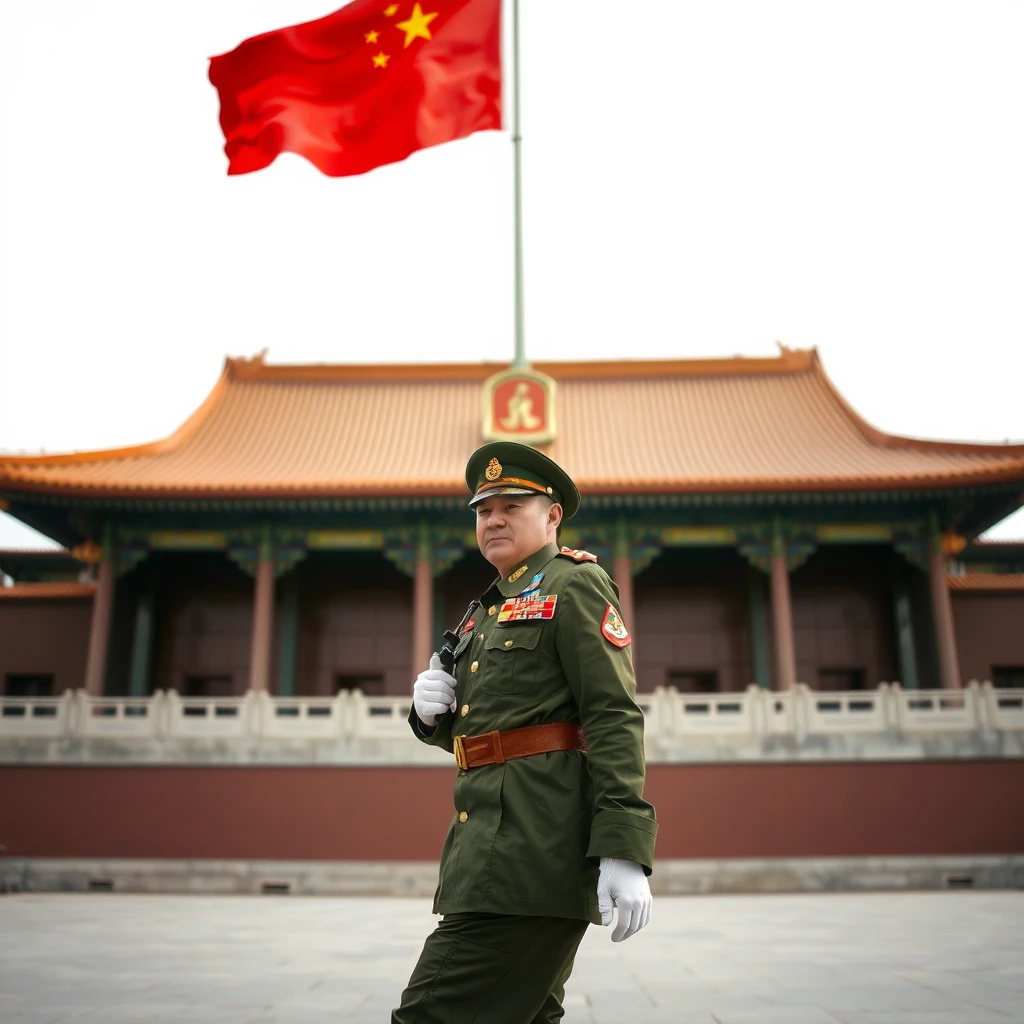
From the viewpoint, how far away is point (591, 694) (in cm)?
207

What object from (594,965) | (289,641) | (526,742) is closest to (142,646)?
(289,641)

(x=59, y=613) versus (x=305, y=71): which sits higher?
(x=305, y=71)

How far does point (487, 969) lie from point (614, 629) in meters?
0.76

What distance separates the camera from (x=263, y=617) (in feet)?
41.4

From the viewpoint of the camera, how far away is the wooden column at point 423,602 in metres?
12.2

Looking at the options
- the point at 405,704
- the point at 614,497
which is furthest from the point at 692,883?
the point at 614,497

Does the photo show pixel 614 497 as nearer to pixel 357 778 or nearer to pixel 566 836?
pixel 357 778

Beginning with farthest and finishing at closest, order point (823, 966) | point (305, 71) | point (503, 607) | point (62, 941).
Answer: point (305, 71), point (62, 941), point (823, 966), point (503, 607)

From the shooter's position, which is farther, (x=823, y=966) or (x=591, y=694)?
(x=823, y=966)

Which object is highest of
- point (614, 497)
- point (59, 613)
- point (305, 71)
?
point (305, 71)

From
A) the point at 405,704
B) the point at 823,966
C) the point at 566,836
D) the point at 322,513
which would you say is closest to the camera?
the point at 566,836

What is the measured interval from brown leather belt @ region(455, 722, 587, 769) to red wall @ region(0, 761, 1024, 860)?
860cm

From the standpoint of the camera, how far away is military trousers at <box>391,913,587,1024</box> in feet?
6.25

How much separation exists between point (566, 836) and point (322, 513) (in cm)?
1163
